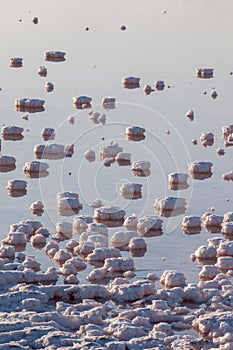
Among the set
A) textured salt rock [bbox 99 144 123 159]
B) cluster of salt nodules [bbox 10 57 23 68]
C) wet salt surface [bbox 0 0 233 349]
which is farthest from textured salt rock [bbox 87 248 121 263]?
cluster of salt nodules [bbox 10 57 23 68]

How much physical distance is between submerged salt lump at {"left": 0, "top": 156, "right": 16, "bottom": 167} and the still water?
14cm

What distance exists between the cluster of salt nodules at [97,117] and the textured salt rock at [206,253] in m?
6.76

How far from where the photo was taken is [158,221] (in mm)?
12453

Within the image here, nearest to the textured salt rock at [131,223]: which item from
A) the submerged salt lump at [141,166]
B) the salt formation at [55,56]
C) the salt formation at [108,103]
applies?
the submerged salt lump at [141,166]

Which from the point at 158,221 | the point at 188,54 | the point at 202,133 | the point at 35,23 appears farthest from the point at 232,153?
the point at 35,23

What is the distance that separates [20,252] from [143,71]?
10931 millimetres

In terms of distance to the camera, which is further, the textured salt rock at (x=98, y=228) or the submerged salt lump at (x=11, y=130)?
the submerged salt lump at (x=11, y=130)

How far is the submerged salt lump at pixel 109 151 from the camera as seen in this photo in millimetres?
15672

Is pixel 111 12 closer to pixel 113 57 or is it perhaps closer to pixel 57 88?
pixel 113 57

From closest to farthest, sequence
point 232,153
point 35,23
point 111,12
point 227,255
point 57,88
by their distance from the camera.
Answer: point 227,255
point 232,153
point 57,88
point 35,23
point 111,12

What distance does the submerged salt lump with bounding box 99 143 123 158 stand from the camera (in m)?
15.7

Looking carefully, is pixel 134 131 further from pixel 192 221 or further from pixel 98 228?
pixel 98 228

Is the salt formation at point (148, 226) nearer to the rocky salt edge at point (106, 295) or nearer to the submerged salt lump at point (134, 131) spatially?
the rocky salt edge at point (106, 295)

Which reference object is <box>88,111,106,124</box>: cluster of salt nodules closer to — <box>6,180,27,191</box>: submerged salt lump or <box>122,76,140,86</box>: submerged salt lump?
<box>122,76,140,86</box>: submerged salt lump
